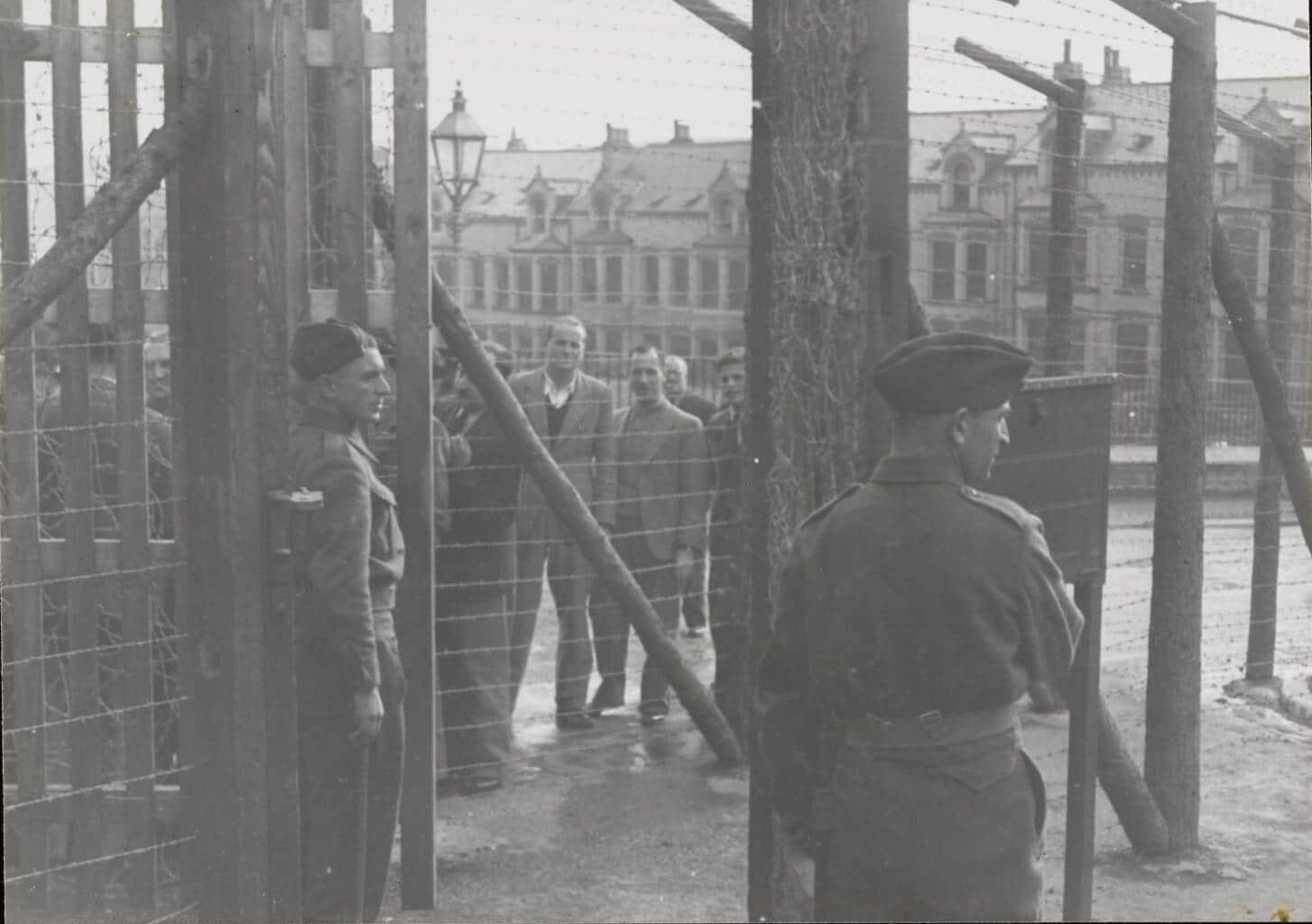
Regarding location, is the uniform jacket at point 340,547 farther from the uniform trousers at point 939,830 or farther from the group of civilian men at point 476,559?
the uniform trousers at point 939,830

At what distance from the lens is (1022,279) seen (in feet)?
150

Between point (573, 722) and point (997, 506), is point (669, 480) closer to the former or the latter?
point (573, 722)

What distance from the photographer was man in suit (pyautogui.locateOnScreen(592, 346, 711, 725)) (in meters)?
9.23

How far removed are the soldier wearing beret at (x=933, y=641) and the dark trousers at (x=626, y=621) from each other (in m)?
5.21

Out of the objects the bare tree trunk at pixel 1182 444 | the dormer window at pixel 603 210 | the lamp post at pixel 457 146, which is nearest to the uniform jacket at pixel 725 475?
the bare tree trunk at pixel 1182 444

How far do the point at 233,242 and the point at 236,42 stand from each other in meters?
0.50

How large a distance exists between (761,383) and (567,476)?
4.61 meters

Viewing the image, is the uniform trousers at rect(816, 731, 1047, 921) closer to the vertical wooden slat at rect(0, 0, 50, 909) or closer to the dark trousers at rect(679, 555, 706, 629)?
the vertical wooden slat at rect(0, 0, 50, 909)

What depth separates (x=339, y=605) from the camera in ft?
17.6

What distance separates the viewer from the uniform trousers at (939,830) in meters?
3.77

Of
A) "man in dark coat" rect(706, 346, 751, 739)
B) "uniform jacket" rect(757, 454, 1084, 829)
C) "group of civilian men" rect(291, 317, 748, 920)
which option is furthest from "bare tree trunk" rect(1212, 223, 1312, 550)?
"uniform jacket" rect(757, 454, 1084, 829)

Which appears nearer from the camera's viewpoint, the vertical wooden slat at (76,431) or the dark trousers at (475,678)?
the vertical wooden slat at (76,431)

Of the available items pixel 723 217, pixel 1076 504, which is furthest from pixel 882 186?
pixel 723 217

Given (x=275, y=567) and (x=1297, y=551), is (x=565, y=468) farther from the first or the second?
(x=1297, y=551)
